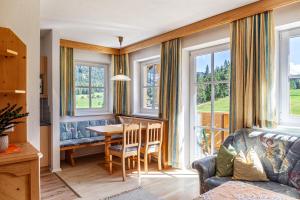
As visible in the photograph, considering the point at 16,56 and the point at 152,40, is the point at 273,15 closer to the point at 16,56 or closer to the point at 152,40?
the point at 152,40

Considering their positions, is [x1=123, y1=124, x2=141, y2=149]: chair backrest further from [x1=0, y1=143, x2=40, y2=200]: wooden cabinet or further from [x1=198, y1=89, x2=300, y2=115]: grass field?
[x1=0, y1=143, x2=40, y2=200]: wooden cabinet

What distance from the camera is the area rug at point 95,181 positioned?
9.89 feet

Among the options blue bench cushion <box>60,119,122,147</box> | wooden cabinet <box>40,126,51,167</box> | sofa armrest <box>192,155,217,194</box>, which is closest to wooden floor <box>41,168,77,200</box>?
wooden cabinet <box>40,126,51,167</box>

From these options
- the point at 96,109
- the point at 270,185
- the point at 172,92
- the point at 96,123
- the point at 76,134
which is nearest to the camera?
the point at 270,185

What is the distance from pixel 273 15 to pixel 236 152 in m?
1.67

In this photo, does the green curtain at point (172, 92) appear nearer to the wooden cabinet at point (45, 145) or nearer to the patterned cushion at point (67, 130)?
the patterned cushion at point (67, 130)

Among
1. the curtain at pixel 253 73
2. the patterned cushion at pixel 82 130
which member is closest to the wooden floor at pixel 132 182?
the patterned cushion at pixel 82 130

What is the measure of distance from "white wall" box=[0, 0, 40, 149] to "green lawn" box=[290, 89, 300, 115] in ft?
9.62

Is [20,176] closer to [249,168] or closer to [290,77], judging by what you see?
[249,168]

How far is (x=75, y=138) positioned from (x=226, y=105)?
302 cm

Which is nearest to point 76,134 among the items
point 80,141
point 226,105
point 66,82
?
point 80,141

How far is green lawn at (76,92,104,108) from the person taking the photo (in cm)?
505

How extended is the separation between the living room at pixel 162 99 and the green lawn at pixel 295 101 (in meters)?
0.01

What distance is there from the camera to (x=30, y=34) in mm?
2309
